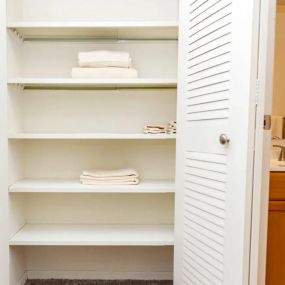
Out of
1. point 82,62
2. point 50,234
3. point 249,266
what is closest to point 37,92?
point 82,62

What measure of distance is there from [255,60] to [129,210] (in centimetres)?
140

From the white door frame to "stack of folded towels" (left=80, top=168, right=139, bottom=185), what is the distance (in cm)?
91

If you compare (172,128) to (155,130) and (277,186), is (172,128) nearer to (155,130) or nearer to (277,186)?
(155,130)

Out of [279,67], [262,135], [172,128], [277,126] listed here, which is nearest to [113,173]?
[172,128]

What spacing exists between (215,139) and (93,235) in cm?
105

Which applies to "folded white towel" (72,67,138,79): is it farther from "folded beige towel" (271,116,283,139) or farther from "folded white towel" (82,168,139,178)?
"folded beige towel" (271,116,283,139)

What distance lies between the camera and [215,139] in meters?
1.49

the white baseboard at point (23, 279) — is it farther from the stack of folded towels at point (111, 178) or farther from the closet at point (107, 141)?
the stack of folded towels at point (111, 178)

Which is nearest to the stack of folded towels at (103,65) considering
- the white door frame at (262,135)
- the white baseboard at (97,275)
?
the white door frame at (262,135)

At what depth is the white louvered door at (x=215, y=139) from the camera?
1277mm

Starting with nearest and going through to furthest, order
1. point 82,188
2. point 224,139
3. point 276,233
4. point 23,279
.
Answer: point 224,139
point 276,233
point 82,188
point 23,279

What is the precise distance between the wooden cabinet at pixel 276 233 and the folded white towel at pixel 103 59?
1108mm

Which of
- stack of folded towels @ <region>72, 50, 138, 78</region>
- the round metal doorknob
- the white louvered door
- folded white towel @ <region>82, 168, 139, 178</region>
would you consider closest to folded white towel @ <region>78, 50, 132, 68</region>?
stack of folded towels @ <region>72, 50, 138, 78</region>

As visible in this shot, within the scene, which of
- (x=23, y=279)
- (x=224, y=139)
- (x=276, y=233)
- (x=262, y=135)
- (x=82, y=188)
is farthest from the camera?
(x=23, y=279)
